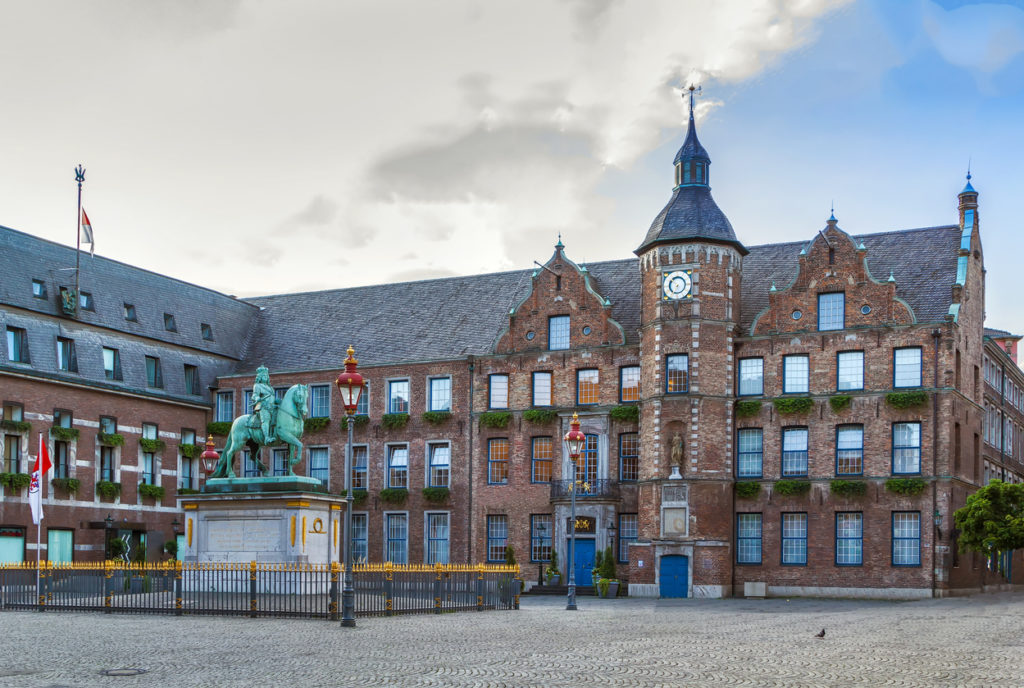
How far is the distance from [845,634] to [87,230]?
124 ft

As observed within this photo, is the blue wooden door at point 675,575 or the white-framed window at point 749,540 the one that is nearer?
the blue wooden door at point 675,575

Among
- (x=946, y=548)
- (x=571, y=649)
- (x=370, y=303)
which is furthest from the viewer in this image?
(x=370, y=303)

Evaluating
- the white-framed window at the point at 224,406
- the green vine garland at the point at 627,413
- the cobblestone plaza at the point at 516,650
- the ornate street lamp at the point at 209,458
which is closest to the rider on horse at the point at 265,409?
the cobblestone plaza at the point at 516,650

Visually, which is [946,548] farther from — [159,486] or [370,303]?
[159,486]

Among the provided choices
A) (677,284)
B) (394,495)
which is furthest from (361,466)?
(677,284)

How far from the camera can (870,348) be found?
158 ft

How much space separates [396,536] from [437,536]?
6.82ft

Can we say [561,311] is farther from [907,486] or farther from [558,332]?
[907,486]

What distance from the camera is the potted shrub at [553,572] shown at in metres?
50.2

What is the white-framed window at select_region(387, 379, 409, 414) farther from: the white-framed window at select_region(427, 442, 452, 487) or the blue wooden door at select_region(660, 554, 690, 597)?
the blue wooden door at select_region(660, 554, 690, 597)

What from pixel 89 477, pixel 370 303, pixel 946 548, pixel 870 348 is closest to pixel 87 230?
pixel 89 477

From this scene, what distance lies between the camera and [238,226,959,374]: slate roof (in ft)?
165

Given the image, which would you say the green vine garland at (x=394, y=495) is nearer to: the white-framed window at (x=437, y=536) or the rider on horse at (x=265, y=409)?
the white-framed window at (x=437, y=536)

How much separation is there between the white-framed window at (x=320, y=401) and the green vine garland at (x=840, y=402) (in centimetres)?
2317
